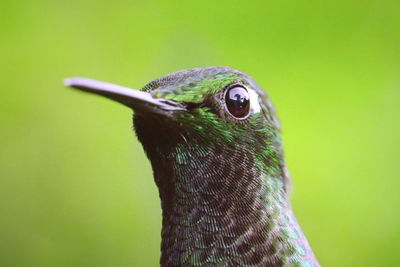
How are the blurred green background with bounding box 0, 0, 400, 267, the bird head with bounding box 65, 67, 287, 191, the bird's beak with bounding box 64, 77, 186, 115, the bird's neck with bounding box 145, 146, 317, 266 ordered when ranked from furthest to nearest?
the blurred green background with bounding box 0, 0, 400, 267 → the bird's neck with bounding box 145, 146, 317, 266 → the bird head with bounding box 65, 67, 287, 191 → the bird's beak with bounding box 64, 77, 186, 115

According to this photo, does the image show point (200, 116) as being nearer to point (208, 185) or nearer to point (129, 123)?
point (208, 185)

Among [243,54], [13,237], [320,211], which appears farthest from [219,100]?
[13,237]

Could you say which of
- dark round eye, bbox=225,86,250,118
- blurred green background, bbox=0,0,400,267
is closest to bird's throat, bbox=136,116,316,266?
dark round eye, bbox=225,86,250,118

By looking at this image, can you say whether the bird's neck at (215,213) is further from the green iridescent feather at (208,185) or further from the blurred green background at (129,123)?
the blurred green background at (129,123)

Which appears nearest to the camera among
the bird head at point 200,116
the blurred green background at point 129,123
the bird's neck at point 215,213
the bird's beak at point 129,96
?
the bird's beak at point 129,96

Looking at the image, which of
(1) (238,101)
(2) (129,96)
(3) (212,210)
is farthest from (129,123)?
(2) (129,96)

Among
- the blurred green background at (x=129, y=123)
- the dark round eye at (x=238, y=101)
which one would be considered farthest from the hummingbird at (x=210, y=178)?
the blurred green background at (x=129, y=123)

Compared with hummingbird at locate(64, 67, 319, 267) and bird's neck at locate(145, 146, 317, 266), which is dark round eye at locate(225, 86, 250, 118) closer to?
hummingbird at locate(64, 67, 319, 267)
